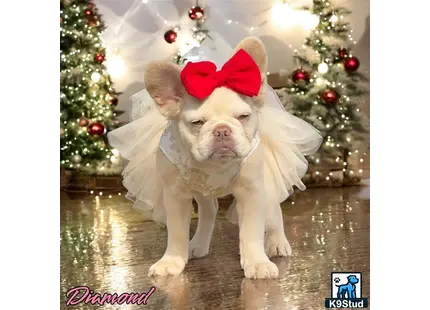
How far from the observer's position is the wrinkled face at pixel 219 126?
3.67ft

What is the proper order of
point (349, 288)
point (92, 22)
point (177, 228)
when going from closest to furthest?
point (349, 288), point (177, 228), point (92, 22)

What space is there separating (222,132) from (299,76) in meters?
1.85

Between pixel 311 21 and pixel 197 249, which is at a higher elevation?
pixel 311 21

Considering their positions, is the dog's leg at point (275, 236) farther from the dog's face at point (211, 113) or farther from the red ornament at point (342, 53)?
the red ornament at point (342, 53)

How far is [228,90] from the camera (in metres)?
1.17

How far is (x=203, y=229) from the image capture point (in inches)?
57.9

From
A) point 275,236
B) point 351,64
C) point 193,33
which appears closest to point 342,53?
point 351,64

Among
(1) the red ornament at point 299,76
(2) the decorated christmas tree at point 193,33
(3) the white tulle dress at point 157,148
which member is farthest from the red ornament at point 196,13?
(1) the red ornament at point 299,76

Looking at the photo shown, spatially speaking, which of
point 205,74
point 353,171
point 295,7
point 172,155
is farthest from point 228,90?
point 353,171

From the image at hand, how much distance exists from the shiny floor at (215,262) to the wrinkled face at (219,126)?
30 centimetres

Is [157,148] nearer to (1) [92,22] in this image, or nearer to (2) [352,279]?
(2) [352,279]
